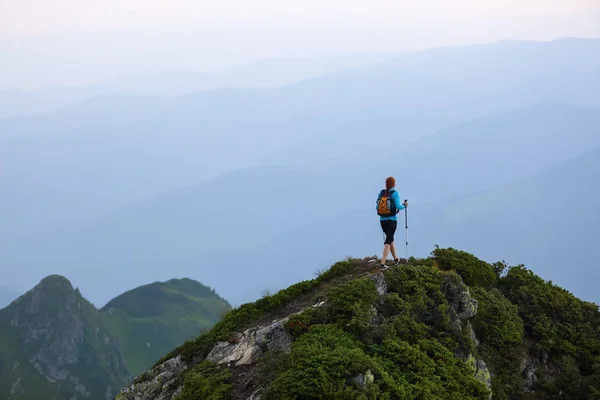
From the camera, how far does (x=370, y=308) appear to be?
14102 mm

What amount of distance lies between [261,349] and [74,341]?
178m

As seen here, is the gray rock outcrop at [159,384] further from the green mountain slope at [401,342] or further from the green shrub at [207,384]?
the green shrub at [207,384]

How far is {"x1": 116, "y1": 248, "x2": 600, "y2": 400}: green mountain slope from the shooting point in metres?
11.8

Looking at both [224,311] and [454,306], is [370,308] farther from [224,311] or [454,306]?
[224,311]

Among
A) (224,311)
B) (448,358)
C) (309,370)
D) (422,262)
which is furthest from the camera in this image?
(224,311)

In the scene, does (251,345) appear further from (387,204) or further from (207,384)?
(387,204)

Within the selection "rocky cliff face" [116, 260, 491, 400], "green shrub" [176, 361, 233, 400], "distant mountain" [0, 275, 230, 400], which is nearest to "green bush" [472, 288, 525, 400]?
"rocky cliff face" [116, 260, 491, 400]

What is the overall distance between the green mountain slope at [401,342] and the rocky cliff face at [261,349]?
0.12 feet

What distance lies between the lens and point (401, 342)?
42.9 ft

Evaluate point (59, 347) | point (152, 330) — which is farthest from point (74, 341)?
point (152, 330)

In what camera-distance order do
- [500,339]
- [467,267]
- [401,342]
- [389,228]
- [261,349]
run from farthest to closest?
[467,267]
[389,228]
[500,339]
[261,349]
[401,342]

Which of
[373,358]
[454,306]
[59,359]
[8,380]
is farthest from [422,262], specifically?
[59,359]

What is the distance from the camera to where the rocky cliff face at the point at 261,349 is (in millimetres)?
13330

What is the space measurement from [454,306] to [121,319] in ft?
632
